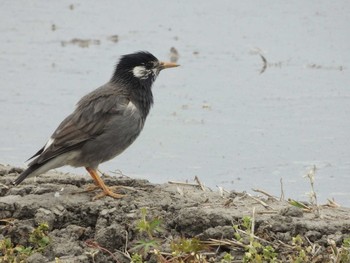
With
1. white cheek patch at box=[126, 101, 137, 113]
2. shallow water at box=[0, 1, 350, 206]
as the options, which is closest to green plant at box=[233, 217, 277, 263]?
white cheek patch at box=[126, 101, 137, 113]

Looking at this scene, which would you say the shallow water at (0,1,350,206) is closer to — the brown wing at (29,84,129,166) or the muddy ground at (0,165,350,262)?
the brown wing at (29,84,129,166)

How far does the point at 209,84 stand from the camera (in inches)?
525

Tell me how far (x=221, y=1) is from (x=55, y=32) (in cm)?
307

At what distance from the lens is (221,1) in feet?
58.0

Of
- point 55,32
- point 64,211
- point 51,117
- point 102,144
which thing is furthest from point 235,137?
point 55,32

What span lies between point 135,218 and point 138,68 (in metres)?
2.17

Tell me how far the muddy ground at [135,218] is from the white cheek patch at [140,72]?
124 centimetres

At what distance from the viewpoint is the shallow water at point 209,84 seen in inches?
424

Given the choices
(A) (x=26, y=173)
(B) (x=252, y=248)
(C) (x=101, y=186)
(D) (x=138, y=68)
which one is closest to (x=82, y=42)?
(D) (x=138, y=68)

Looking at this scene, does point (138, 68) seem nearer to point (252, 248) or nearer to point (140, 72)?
point (140, 72)

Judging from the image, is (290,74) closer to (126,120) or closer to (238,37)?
(238,37)

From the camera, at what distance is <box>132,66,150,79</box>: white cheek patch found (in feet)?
31.2

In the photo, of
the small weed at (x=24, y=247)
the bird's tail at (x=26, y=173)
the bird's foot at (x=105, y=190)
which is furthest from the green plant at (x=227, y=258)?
the bird's tail at (x=26, y=173)

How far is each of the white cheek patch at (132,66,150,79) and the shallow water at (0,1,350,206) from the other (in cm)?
115
